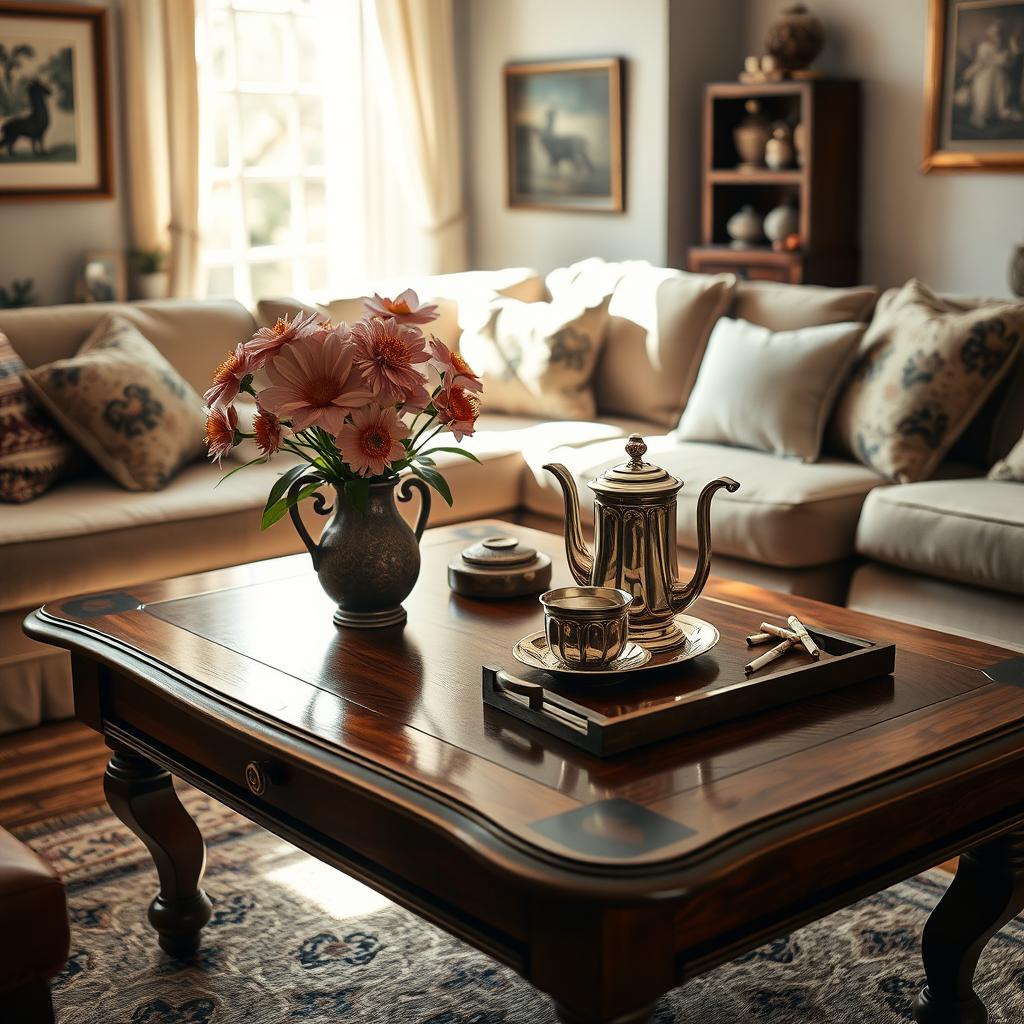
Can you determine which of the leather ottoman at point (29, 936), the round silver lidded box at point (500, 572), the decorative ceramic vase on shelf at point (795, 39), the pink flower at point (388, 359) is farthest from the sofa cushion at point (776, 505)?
the leather ottoman at point (29, 936)

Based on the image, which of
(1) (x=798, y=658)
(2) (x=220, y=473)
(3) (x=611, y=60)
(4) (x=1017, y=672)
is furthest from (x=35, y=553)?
(3) (x=611, y=60)

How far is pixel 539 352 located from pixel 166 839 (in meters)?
2.44

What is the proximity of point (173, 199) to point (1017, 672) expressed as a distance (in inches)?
149

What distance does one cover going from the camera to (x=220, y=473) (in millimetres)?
3750

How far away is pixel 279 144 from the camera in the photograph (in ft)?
17.7

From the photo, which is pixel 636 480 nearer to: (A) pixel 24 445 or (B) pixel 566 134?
(A) pixel 24 445

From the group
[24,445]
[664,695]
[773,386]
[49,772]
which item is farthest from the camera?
[773,386]

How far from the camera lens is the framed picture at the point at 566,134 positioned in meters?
5.23

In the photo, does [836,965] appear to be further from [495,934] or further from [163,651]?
[163,651]

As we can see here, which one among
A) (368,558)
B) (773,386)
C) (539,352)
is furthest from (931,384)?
(368,558)

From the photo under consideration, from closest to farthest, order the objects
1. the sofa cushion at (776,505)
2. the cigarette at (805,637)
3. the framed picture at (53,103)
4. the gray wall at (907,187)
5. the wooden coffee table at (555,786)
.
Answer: the wooden coffee table at (555,786), the cigarette at (805,637), the sofa cushion at (776,505), the framed picture at (53,103), the gray wall at (907,187)

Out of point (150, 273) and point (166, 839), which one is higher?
point (150, 273)

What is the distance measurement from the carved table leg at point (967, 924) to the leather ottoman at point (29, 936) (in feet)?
3.83

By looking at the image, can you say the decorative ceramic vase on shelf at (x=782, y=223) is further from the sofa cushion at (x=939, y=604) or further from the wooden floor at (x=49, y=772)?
the wooden floor at (x=49, y=772)
